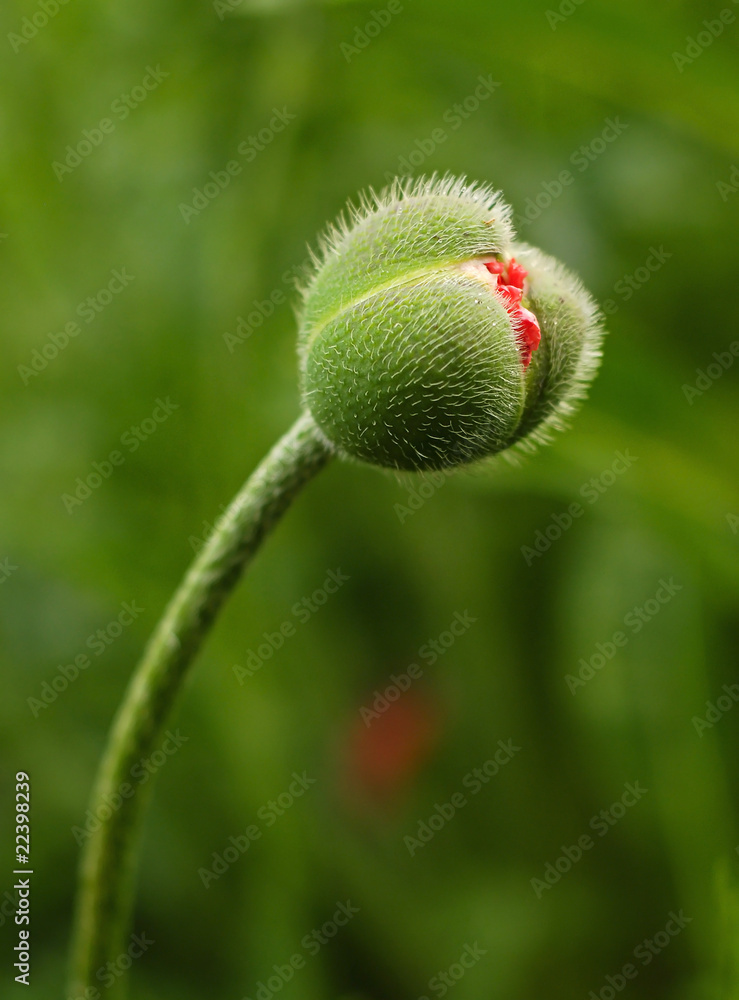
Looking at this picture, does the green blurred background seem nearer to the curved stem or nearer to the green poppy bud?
the curved stem

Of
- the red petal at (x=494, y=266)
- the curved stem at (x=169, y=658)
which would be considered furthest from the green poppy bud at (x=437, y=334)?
the curved stem at (x=169, y=658)

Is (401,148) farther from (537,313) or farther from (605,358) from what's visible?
(537,313)

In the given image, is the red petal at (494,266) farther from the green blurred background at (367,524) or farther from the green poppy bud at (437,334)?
the green blurred background at (367,524)

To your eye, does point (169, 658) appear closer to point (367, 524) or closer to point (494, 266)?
point (494, 266)

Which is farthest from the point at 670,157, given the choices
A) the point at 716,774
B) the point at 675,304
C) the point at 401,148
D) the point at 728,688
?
the point at 716,774

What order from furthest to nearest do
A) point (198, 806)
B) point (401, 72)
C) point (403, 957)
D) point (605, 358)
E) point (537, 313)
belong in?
point (401, 72) < point (198, 806) < point (403, 957) < point (605, 358) < point (537, 313)

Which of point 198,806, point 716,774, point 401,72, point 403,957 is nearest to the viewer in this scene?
point 716,774

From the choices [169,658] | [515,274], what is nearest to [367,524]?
[169,658]
